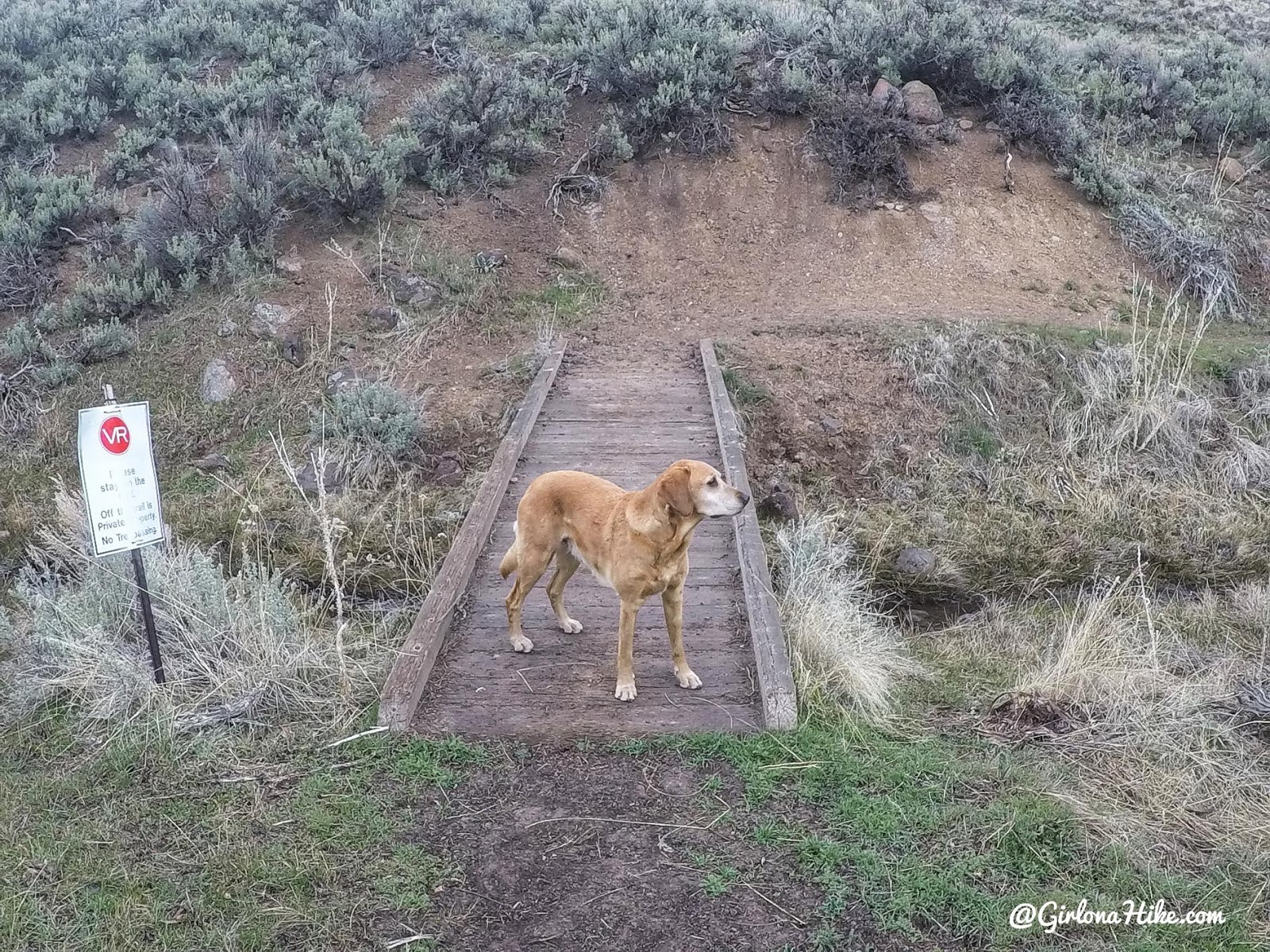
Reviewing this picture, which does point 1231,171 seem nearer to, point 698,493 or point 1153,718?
point 1153,718

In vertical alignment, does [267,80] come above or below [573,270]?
above

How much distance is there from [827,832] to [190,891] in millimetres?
2530

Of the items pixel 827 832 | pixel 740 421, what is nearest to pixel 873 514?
pixel 740 421

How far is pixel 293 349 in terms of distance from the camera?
10.8 metres

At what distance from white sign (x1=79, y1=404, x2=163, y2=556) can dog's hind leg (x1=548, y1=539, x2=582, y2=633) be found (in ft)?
6.79

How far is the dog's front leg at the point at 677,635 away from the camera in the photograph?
207 inches

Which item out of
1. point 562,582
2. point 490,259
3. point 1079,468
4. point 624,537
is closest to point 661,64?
point 490,259

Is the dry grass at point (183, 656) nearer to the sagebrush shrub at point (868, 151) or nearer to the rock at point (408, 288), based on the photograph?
the rock at point (408, 288)

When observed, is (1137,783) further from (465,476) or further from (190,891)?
(465,476)

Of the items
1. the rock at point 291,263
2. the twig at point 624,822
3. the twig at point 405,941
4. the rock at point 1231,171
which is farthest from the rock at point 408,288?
the rock at point 1231,171

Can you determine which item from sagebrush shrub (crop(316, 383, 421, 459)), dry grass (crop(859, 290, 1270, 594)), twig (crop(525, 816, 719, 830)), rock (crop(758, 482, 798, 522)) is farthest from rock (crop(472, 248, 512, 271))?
twig (crop(525, 816, 719, 830))

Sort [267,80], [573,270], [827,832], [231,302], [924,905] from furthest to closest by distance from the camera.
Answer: [267,80], [573,270], [231,302], [827,832], [924,905]

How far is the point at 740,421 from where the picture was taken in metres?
9.76

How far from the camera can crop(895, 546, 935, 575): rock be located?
8.56 m
